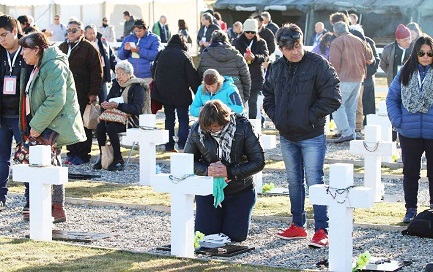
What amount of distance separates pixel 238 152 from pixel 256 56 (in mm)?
8309

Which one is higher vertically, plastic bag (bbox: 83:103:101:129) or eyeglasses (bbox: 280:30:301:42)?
eyeglasses (bbox: 280:30:301:42)

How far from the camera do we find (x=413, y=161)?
10016 mm

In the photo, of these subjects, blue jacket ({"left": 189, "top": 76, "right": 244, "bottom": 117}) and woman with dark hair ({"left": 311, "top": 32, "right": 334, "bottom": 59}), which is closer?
blue jacket ({"left": 189, "top": 76, "right": 244, "bottom": 117})

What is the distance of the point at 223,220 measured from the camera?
9.34m

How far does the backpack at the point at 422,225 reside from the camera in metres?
9.35

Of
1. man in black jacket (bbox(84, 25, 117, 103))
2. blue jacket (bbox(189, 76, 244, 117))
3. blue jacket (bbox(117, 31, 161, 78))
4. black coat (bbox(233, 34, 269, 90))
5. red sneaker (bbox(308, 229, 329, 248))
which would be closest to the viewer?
red sneaker (bbox(308, 229, 329, 248))

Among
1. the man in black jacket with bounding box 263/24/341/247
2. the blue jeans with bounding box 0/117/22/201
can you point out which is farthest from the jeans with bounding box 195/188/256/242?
the blue jeans with bounding box 0/117/22/201

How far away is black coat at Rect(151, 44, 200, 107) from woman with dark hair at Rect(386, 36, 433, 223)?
→ 19.2 feet

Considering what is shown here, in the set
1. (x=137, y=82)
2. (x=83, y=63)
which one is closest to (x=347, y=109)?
(x=137, y=82)

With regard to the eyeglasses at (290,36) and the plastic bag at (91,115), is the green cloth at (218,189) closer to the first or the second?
the eyeglasses at (290,36)

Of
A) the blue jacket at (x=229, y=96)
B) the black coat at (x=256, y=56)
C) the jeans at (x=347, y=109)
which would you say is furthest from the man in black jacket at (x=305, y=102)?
the black coat at (x=256, y=56)

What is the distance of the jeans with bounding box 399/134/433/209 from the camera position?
997cm

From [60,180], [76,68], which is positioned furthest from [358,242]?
[76,68]

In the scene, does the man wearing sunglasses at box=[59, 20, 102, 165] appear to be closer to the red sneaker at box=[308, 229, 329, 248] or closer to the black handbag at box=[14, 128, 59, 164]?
the black handbag at box=[14, 128, 59, 164]
